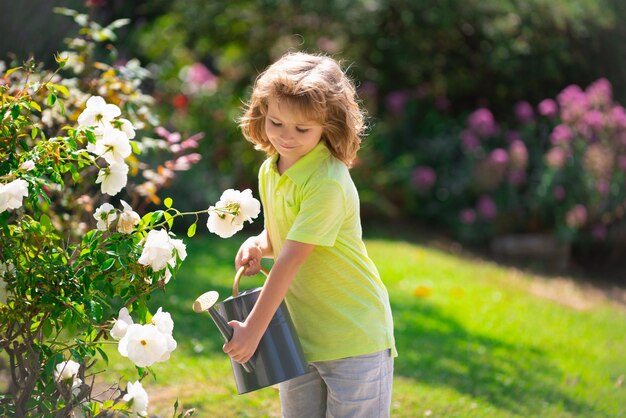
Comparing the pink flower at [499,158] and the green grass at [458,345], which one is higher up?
the pink flower at [499,158]

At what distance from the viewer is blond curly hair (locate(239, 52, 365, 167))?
218 cm

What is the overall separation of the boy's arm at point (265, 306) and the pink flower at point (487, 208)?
5.71 m

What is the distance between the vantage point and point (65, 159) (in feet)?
6.97

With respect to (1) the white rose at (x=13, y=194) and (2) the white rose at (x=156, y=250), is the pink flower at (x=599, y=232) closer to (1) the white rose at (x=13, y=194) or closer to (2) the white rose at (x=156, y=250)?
(2) the white rose at (x=156, y=250)

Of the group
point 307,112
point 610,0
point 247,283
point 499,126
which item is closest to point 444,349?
point 247,283

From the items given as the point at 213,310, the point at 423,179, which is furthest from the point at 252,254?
the point at 423,179

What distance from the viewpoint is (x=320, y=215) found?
215 centimetres

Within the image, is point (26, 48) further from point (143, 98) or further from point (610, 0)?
point (610, 0)

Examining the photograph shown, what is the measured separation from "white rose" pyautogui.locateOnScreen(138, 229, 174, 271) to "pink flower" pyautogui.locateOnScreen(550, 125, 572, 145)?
6.01m

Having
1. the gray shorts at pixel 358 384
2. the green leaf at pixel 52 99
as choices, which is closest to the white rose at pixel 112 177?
the green leaf at pixel 52 99

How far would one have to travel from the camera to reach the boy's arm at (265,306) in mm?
2127

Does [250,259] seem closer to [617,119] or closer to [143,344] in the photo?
[143,344]

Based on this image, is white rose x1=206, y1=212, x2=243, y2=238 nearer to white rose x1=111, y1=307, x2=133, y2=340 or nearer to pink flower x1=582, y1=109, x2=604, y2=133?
white rose x1=111, y1=307, x2=133, y2=340

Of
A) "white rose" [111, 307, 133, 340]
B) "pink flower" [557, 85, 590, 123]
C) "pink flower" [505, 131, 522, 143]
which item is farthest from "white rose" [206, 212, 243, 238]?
"pink flower" [505, 131, 522, 143]
